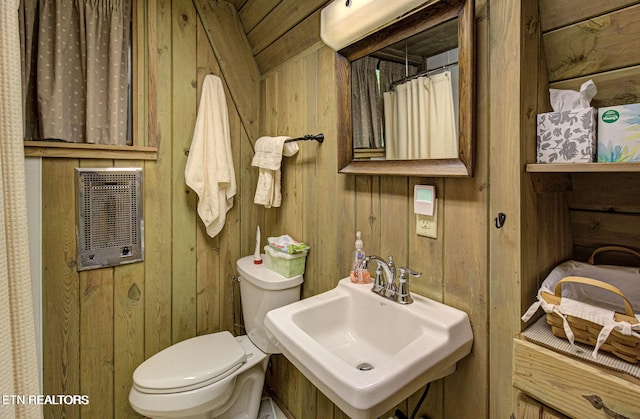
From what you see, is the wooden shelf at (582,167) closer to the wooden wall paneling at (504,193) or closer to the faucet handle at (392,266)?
the wooden wall paneling at (504,193)

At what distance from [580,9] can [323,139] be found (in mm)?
980

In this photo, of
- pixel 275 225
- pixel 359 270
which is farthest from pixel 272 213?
pixel 359 270

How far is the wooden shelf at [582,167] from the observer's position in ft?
2.14

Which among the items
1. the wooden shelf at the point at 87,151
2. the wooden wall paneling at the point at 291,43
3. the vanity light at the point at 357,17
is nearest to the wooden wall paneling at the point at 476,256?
the vanity light at the point at 357,17

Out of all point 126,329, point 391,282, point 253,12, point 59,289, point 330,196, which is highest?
point 253,12

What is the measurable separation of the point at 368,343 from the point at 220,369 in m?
0.73

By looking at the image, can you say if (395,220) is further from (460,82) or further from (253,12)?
(253,12)

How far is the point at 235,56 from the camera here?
1953mm

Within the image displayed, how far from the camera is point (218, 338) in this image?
170cm

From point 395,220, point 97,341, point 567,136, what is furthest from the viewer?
point 97,341

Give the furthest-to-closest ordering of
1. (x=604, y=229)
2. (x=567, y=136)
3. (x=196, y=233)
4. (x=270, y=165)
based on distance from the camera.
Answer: (x=196, y=233), (x=270, y=165), (x=604, y=229), (x=567, y=136)

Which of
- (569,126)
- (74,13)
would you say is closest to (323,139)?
(569,126)

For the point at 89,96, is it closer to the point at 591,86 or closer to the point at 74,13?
the point at 74,13

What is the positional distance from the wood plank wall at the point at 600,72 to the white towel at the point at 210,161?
1.51 m
